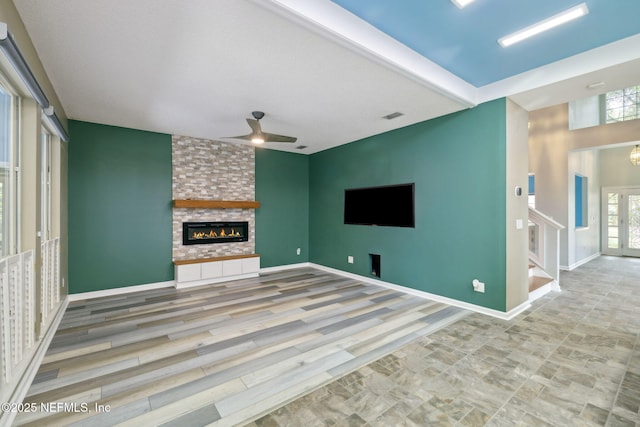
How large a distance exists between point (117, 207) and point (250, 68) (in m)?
3.54

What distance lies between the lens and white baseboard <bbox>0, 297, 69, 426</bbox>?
1756mm

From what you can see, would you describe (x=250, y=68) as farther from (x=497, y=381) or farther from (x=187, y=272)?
(x=187, y=272)

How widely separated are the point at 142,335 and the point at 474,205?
169 inches

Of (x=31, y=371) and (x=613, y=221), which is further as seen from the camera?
(x=613, y=221)

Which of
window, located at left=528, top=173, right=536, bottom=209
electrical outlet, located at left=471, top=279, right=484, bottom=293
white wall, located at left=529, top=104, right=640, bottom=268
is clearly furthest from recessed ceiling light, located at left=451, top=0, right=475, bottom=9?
window, located at left=528, top=173, right=536, bottom=209

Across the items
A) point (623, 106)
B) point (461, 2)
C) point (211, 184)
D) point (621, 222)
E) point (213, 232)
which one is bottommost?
point (213, 232)

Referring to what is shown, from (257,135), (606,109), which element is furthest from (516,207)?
(606,109)

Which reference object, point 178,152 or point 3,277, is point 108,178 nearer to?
point 178,152

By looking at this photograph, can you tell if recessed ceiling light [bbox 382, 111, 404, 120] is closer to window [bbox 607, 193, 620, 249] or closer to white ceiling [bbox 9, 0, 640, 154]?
white ceiling [bbox 9, 0, 640, 154]

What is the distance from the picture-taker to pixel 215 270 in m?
5.18

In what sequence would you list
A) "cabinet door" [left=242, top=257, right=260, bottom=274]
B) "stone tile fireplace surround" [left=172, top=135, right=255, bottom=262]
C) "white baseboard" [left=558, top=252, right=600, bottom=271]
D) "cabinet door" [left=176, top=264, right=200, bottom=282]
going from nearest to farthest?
1. "cabinet door" [left=176, top=264, right=200, bottom=282]
2. "stone tile fireplace surround" [left=172, top=135, right=255, bottom=262]
3. "cabinet door" [left=242, top=257, right=260, bottom=274]
4. "white baseboard" [left=558, top=252, right=600, bottom=271]

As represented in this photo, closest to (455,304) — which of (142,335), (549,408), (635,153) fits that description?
(549,408)

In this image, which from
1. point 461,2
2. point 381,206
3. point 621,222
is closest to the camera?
point 461,2

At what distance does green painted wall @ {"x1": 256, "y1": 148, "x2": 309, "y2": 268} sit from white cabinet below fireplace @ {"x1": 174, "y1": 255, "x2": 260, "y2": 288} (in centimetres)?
51
